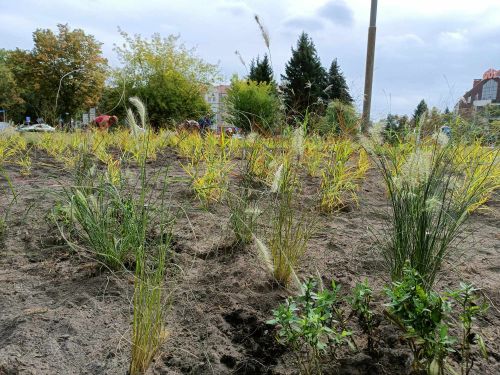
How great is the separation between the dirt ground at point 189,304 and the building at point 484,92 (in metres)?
1.07

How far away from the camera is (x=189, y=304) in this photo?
5.59 ft

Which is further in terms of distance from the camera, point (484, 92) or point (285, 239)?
point (484, 92)

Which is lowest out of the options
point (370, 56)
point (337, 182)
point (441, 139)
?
point (337, 182)

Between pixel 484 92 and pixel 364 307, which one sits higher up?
pixel 484 92

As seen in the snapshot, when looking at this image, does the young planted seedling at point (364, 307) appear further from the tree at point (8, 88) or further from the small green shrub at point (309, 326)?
the tree at point (8, 88)

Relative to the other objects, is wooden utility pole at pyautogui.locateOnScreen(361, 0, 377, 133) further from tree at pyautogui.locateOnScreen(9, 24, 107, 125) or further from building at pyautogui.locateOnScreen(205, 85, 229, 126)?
tree at pyautogui.locateOnScreen(9, 24, 107, 125)

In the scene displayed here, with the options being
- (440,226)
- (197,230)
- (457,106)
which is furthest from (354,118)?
(440,226)

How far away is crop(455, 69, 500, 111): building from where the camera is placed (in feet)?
10.00

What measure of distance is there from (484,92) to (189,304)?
4.51m

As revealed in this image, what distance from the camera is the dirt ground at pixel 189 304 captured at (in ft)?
4.57

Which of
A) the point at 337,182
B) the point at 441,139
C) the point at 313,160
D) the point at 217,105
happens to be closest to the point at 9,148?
the point at 217,105

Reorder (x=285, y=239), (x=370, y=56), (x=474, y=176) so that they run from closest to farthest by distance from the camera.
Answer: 1. (x=285, y=239)
2. (x=474, y=176)
3. (x=370, y=56)

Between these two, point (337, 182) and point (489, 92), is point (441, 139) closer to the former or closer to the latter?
point (337, 182)

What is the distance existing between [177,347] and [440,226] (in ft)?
3.62
